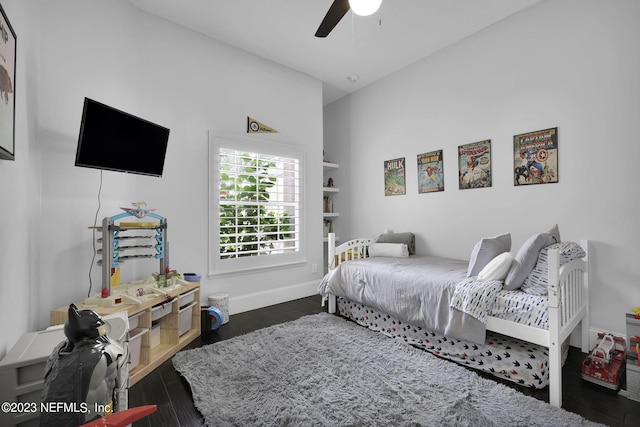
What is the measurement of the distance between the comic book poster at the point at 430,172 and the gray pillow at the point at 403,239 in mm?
572

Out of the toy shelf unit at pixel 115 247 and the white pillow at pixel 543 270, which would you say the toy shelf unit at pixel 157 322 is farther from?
the white pillow at pixel 543 270

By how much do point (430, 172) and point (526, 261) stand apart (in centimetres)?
175

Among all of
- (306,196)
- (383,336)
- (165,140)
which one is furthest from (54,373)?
(306,196)

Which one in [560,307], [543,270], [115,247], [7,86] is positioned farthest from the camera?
[115,247]

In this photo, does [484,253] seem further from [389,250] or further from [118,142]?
[118,142]

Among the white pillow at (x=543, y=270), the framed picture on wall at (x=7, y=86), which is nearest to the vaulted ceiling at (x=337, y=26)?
the framed picture on wall at (x=7, y=86)

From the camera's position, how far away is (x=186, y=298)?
2.50 meters

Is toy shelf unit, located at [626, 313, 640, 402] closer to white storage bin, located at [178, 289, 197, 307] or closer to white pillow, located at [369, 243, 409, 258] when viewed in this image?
white pillow, located at [369, 243, 409, 258]

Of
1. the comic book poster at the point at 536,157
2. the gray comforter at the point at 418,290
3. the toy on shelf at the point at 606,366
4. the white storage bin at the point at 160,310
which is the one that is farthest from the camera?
the comic book poster at the point at 536,157

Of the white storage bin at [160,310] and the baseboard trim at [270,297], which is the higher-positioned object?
the white storage bin at [160,310]

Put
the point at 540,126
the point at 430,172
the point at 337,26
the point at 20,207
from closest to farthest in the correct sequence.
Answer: the point at 20,207
the point at 540,126
the point at 337,26
the point at 430,172

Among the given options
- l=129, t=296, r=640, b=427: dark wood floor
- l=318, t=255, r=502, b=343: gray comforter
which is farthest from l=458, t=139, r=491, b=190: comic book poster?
l=129, t=296, r=640, b=427: dark wood floor

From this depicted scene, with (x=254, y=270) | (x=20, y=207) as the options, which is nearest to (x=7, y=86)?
(x=20, y=207)

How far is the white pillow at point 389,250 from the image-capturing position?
3342 mm
